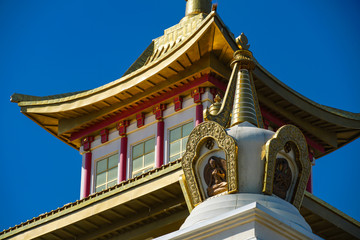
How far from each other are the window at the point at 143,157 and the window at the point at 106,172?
33.2 inches

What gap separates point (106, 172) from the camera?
108ft

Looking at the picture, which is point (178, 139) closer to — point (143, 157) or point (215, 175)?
point (143, 157)

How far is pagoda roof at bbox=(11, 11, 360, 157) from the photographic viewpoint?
1204 inches

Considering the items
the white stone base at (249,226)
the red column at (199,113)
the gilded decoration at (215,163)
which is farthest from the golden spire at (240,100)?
the red column at (199,113)

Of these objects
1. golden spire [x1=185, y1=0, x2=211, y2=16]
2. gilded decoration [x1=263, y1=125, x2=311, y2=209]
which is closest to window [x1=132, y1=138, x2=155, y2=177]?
golden spire [x1=185, y1=0, x2=211, y2=16]

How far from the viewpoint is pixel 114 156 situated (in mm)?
33000

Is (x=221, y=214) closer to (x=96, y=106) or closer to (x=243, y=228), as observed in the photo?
(x=243, y=228)

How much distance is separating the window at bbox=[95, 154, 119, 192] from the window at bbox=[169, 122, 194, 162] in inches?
97.7

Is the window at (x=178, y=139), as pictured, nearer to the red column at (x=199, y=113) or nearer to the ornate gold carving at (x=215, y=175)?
the red column at (x=199, y=113)

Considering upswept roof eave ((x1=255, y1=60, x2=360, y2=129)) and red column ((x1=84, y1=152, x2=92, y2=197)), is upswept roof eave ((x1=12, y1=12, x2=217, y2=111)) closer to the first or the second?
red column ((x1=84, y1=152, x2=92, y2=197))

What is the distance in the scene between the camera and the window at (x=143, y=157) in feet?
103

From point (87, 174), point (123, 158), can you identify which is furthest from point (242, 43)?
point (87, 174)

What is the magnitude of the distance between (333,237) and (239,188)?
11.5m

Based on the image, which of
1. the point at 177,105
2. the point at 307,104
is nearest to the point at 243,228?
the point at 177,105
